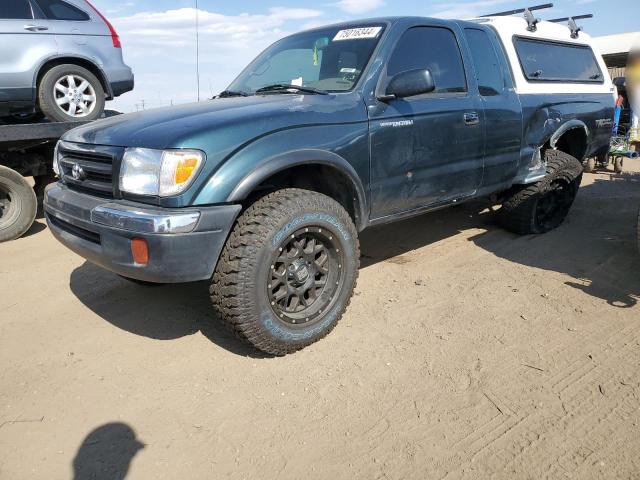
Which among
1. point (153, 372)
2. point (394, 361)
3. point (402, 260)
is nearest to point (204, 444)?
point (153, 372)

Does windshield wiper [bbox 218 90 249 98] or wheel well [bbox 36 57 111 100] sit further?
wheel well [bbox 36 57 111 100]

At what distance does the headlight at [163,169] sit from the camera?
97.2 inches

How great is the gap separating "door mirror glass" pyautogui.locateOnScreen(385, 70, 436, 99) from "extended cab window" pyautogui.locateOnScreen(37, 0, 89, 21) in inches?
190

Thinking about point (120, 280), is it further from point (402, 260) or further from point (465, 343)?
point (465, 343)

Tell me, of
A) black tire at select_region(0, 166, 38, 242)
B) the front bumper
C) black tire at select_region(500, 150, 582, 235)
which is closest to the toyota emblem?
the front bumper

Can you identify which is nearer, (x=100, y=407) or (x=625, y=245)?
(x=100, y=407)

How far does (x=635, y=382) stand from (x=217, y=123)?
8.38 feet

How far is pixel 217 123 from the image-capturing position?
263 centimetres

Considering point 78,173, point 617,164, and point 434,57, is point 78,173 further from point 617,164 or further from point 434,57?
point 617,164

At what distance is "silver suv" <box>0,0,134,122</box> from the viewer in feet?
18.4

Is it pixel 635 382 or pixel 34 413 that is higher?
pixel 635 382

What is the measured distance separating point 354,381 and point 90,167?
189 cm

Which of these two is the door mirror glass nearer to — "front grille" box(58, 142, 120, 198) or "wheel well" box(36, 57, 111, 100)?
"front grille" box(58, 142, 120, 198)

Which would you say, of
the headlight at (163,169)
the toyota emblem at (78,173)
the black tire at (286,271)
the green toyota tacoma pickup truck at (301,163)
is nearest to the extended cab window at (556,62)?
the green toyota tacoma pickup truck at (301,163)
